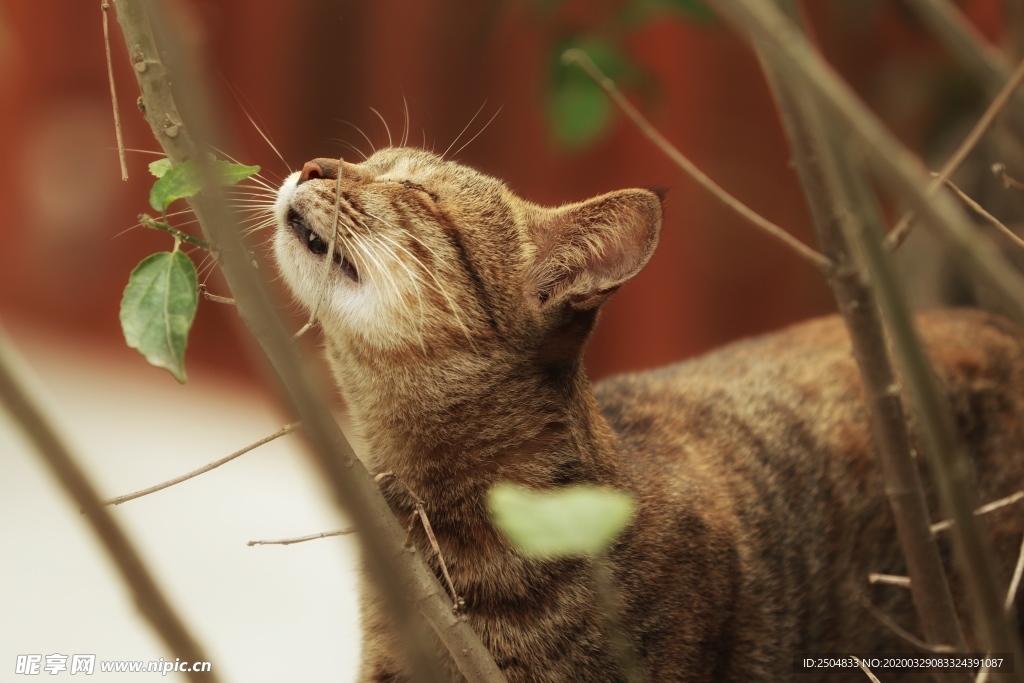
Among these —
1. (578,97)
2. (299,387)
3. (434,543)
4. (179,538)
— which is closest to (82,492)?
(299,387)

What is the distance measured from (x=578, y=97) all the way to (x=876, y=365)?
4.15 feet

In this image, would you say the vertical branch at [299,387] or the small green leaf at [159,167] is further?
the small green leaf at [159,167]

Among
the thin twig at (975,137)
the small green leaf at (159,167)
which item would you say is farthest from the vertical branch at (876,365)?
the small green leaf at (159,167)

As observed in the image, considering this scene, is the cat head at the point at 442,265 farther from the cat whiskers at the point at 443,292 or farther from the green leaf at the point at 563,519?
the green leaf at the point at 563,519

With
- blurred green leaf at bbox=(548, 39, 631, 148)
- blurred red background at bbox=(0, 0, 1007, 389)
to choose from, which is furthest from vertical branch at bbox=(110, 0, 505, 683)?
blurred red background at bbox=(0, 0, 1007, 389)

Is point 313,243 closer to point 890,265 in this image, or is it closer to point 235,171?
point 235,171

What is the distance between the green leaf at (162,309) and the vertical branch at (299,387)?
0.20 feet

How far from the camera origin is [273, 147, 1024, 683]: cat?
71.2 inches

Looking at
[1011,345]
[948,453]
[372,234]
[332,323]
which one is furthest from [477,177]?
[1011,345]

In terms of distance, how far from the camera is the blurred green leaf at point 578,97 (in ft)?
8.14

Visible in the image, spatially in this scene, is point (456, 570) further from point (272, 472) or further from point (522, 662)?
point (272, 472)

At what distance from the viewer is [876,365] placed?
4.97ft

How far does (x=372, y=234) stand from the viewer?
1.91 m

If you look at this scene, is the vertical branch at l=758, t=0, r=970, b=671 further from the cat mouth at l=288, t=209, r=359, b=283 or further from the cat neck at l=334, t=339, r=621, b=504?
the cat mouth at l=288, t=209, r=359, b=283
